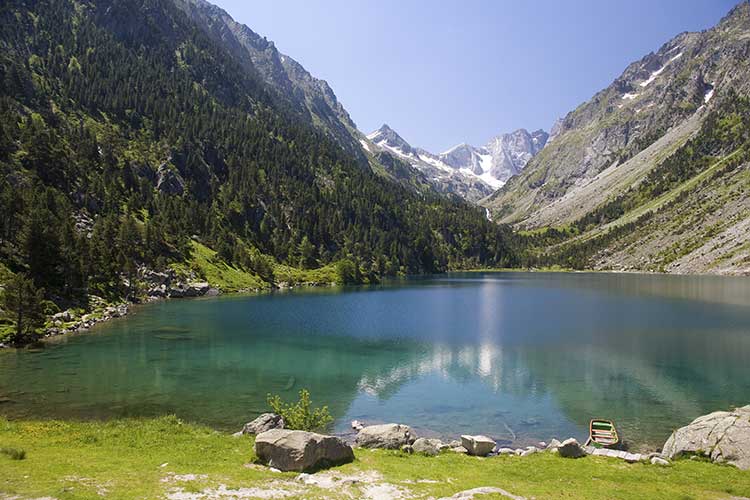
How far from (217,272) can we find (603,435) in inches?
4691

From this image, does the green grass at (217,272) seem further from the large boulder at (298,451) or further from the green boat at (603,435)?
the green boat at (603,435)

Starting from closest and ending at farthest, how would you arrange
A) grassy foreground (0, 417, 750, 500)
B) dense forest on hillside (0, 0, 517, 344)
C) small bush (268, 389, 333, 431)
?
1. grassy foreground (0, 417, 750, 500)
2. small bush (268, 389, 333, 431)
3. dense forest on hillside (0, 0, 517, 344)

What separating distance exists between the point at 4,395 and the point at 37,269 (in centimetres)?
3961

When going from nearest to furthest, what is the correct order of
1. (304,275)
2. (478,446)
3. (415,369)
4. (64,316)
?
(478,446)
(415,369)
(64,316)
(304,275)

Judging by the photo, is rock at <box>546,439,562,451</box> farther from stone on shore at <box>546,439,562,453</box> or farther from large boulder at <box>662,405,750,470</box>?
large boulder at <box>662,405,750,470</box>

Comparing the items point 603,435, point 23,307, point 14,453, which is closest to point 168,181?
point 23,307

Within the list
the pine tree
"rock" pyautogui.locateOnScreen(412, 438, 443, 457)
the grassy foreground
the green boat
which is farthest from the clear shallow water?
the grassy foreground

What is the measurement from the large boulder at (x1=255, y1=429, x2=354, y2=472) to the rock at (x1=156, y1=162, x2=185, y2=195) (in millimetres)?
159231

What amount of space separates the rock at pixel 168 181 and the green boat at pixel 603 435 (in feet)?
531

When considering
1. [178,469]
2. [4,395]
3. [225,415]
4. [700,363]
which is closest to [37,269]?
[4,395]

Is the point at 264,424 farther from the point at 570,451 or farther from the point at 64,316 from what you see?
the point at 64,316

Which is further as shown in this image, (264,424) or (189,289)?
(189,289)

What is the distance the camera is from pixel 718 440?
85.0ft

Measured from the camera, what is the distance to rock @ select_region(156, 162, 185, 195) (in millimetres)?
164750
